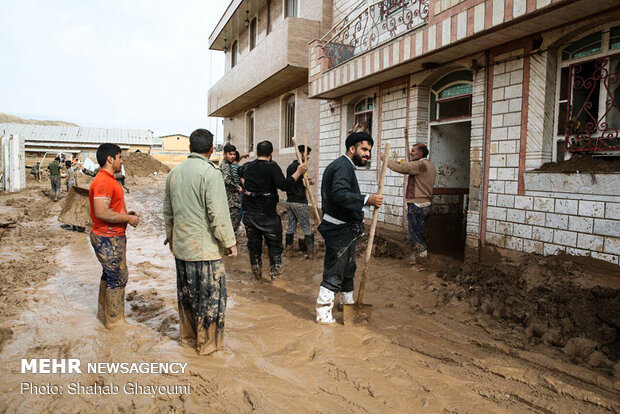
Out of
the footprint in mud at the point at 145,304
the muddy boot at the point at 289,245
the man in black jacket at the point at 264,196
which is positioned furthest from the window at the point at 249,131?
the footprint in mud at the point at 145,304

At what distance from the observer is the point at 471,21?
232 inches

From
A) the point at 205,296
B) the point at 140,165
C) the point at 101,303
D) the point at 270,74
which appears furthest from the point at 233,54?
the point at 205,296

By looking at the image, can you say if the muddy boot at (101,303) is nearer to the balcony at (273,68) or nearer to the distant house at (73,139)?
the balcony at (273,68)

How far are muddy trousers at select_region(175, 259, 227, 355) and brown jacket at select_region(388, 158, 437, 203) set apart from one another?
3739 millimetres

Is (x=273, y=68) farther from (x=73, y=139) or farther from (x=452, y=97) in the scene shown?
(x=73, y=139)

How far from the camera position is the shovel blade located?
4.23 m

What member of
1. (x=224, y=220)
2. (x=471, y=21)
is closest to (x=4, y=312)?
(x=224, y=220)

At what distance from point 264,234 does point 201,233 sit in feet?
7.56

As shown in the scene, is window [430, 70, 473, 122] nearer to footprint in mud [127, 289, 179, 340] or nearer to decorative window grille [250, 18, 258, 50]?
footprint in mud [127, 289, 179, 340]

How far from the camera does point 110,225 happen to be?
390cm

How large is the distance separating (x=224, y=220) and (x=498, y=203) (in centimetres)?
475

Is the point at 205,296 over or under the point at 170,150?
under

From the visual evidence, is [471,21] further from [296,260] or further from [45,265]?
[45,265]

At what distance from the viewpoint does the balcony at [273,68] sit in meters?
11.3
